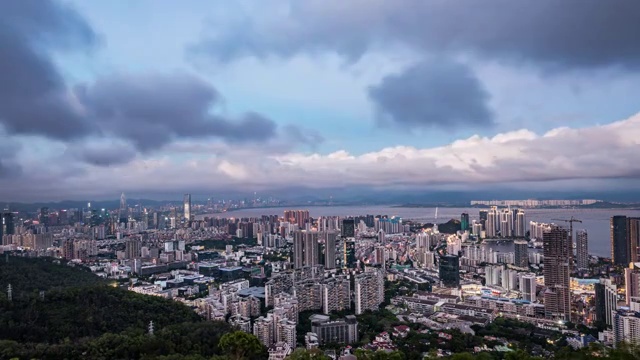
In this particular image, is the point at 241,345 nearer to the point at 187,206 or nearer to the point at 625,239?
the point at 625,239

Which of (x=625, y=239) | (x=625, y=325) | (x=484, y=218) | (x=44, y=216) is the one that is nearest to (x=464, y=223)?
(x=484, y=218)

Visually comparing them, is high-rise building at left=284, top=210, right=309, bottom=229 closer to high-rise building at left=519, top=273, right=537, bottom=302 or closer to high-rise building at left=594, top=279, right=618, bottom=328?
high-rise building at left=519, top=273, right=537, bottom=302

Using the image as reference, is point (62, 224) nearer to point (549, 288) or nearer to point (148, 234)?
point (148, 234)

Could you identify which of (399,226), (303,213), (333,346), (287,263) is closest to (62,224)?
(303,213)

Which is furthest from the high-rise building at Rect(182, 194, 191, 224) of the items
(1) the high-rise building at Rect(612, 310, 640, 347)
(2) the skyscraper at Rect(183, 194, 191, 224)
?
(1) the high-rise building at Rect(612, 310, 640, 347)

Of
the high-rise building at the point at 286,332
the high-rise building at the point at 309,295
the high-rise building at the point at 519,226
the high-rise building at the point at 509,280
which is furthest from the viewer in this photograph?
the high-rise building at the point at 519,226

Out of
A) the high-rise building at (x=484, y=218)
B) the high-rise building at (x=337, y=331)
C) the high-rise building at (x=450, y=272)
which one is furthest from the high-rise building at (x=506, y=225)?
the high-rise building at (x=337, y=331)

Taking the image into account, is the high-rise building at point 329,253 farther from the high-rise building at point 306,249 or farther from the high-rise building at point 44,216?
the high-rise building at point 44,216
